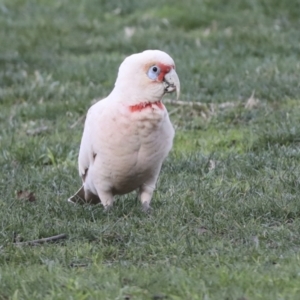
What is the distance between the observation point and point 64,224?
5.27 m

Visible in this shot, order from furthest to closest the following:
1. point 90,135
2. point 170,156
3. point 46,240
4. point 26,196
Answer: point 170,156
point 26,196
point 90,135
point 46,240

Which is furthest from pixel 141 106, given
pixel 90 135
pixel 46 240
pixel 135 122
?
pixel 46 240

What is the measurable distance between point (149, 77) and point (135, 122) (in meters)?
0.26

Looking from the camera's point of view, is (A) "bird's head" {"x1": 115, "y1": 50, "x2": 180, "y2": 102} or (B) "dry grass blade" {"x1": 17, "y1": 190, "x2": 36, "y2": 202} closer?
(A) "bird's head" {"x1": 115, "y1": 50, "x2": 180, "y2": 102}

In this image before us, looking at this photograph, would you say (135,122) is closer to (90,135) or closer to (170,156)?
(90,135)

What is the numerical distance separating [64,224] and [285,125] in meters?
2.72

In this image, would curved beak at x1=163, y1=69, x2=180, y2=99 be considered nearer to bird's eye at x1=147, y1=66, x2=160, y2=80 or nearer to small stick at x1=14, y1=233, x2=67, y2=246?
bird's eye at x1=147, y1=66, x2=160, y2=80

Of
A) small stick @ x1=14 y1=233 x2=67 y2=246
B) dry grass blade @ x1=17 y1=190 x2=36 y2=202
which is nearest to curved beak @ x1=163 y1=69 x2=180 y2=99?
small stick @ x1=14 y1=233 x2=67 y2=246

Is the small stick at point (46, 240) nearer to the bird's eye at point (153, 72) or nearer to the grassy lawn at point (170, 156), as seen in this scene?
the grassy lawn at point (170, 156)

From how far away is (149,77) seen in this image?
16.6ft

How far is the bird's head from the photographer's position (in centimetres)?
505

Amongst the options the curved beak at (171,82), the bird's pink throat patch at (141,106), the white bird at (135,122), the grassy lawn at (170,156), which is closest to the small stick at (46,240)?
the grassy lawn at (170,156)

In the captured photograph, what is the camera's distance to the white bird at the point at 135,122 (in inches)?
199

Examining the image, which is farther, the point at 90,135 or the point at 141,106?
the point at 90,135
